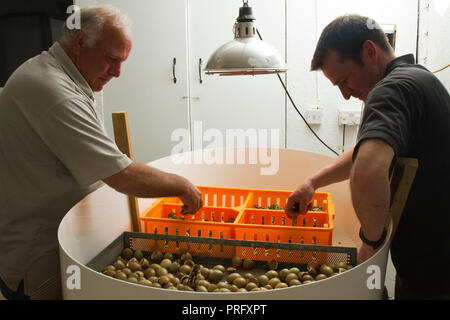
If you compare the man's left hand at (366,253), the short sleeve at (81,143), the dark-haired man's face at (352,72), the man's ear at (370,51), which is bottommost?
the man's left hand at (366,253)

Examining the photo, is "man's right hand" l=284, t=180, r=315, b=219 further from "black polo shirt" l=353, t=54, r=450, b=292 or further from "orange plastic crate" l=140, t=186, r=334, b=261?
"black polo shirt" l=353, t=54, r=450, b=292

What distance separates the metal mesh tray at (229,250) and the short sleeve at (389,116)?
0.37 metres

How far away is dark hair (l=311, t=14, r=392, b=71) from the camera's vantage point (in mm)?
1106

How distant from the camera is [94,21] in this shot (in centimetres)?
124

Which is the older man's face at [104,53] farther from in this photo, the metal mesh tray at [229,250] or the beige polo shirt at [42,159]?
the metal mesh tray at [229,250]

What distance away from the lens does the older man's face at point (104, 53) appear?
1.27 meters

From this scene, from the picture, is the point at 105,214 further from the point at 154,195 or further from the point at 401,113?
the point at 401,113

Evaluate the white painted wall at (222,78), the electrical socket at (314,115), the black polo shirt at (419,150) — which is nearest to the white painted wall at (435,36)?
the white painted wall at (222,78)

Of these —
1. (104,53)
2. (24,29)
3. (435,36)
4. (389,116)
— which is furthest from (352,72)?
(24,29)

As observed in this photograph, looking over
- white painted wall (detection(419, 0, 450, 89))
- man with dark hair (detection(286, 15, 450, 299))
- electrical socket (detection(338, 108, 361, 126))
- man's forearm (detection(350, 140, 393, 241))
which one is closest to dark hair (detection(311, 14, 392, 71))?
man with dark hair (detection(286, 15, 450, 299))

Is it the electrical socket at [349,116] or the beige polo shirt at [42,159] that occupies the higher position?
the beige polo shirt at [42,159]

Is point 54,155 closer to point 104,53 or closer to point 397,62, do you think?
point 104,53

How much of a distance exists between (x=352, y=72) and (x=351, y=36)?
0.33ft

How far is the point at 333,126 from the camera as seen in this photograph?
301 cm
